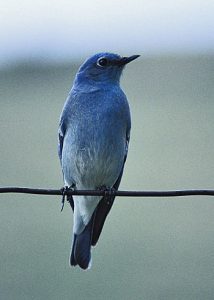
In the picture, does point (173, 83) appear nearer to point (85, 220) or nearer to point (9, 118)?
point (9, 118)

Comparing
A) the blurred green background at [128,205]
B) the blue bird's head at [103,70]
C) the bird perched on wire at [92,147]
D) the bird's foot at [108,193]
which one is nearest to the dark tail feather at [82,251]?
the bird perched on wire at [92,147]

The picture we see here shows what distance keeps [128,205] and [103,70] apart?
900 cm

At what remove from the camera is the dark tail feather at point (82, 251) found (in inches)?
282

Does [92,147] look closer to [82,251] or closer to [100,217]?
[100,217]

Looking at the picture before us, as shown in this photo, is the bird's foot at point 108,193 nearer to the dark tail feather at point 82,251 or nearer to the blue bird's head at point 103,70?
the dark tail feather at point 82,251

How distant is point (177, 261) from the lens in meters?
14.5

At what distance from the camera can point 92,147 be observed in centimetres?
701

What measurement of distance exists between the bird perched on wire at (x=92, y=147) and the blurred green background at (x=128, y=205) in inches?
195

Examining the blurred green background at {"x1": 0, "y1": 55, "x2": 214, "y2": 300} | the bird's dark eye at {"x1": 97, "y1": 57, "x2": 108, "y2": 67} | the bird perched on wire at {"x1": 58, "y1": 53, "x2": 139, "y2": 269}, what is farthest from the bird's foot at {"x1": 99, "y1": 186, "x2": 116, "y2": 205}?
the blurred green background at {"x1": 0, "y1": 55, "x2": 214, "y2": 300}

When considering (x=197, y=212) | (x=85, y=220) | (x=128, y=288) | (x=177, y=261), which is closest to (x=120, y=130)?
(x=85, y=220)

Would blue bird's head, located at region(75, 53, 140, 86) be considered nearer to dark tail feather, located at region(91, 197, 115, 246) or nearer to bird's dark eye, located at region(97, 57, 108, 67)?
bird's dark eye, located at region(97, 57, 108, 67)

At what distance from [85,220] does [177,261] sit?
7.24m

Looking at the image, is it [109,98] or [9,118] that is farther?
[9,118]

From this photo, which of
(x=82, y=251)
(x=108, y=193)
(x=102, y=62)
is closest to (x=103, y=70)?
(x=102, y=62)
